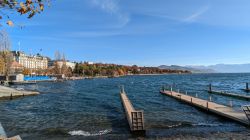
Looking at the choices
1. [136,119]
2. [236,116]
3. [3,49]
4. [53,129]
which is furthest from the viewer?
[3,49]

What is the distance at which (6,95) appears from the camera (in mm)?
59562

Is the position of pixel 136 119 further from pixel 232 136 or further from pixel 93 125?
pixel 232 136

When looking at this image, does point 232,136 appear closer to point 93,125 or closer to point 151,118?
point 151,118

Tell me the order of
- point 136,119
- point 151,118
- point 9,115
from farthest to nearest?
point 9,115 → point 151,118 → point 136,119

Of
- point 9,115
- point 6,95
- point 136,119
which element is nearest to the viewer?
point 136,119

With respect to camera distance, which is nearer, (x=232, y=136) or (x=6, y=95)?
(x=232, y=136)

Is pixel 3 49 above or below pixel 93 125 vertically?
above

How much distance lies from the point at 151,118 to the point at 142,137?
29.1ft

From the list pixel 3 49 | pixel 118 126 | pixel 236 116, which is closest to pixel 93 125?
pixel 118 126

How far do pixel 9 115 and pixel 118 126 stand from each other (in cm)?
1688

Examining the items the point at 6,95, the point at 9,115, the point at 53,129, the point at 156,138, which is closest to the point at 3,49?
the point at 6,95

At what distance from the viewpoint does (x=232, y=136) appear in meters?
21.5

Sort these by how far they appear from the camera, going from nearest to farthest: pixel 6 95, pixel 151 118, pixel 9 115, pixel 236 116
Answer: pixel 236 116 → pixel 151 118 → pixel 9 115 → pixel 6 95

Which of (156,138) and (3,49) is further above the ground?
(3,49)
